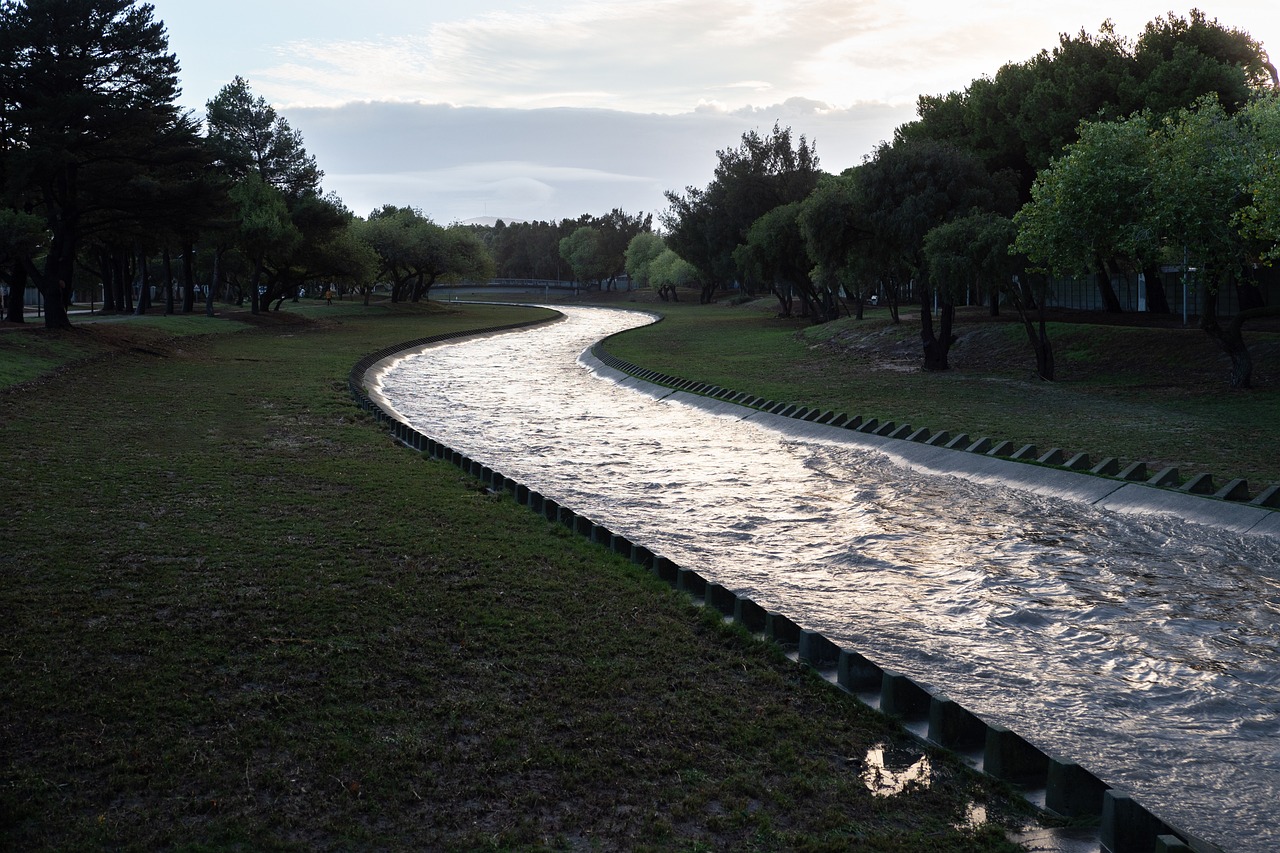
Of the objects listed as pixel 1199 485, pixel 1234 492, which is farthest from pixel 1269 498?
pixel 1199 485

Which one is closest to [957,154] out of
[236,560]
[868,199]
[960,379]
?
[868,199]

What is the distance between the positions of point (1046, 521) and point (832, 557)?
3904 millimetres

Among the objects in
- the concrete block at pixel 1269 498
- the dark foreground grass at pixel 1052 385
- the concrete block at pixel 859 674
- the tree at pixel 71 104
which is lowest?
the concrete block at pixel 859 674

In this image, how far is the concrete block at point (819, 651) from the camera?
9179mm

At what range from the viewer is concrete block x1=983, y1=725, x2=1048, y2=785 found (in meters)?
7.18

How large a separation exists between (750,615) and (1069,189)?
20515 millimetres

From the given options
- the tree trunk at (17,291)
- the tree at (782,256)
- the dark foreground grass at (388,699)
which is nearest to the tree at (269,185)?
the tree trunk at (17,291)

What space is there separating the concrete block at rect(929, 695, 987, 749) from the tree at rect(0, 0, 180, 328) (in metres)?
38.4

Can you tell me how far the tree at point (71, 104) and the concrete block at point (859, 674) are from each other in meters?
37.3

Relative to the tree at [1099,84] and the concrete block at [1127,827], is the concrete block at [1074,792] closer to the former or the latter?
the concrete block at [1127,827]

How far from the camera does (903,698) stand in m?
8.23

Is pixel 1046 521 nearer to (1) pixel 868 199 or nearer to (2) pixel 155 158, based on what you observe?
(1) pixel 868 199

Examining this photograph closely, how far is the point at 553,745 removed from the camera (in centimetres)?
742

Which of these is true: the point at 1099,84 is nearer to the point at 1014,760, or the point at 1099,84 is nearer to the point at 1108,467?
the point at 1108,467
